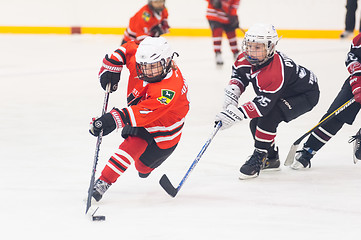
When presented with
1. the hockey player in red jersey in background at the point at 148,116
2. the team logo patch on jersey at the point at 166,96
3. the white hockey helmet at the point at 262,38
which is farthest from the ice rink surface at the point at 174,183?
the white hockey helmet at the point at 262,38

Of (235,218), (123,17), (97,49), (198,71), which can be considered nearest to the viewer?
(235,218)

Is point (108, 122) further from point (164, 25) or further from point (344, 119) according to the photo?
point (164, 25)

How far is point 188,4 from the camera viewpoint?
30.1 ft

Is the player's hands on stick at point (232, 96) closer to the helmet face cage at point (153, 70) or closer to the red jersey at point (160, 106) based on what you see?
the red jersey at point (160, 106)

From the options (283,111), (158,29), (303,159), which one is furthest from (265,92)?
(158,29)

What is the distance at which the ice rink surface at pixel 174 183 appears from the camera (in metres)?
2.09

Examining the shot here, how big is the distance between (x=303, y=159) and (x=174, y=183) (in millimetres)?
626

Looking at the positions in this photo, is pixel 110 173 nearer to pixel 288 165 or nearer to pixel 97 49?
pixel 288 165

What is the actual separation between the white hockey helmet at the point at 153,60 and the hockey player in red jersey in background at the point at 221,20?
13.5 feet

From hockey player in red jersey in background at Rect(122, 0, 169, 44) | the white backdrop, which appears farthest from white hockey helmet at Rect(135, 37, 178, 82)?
the white backdrop

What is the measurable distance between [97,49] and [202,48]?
4.40 ft

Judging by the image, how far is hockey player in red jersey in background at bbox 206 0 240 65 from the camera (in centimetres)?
648

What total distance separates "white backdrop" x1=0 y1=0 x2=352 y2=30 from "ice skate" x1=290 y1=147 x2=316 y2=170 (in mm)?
6058

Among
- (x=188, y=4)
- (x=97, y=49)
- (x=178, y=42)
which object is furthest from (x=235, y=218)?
(x=188, y=4)
